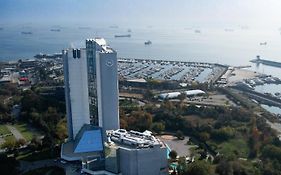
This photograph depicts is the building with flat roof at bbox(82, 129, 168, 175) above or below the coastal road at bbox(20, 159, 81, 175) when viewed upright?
above

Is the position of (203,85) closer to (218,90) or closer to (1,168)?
(218,90)

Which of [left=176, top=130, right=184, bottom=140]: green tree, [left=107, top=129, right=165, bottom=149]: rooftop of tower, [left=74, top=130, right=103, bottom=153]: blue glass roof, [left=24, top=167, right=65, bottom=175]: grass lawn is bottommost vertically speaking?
[left=24, top=167, right=65, bottom=175]: grass lawn

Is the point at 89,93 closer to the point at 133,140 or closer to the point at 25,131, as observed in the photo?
the point at 133,140

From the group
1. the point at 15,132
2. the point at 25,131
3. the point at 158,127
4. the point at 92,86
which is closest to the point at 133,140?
the point at 92,86

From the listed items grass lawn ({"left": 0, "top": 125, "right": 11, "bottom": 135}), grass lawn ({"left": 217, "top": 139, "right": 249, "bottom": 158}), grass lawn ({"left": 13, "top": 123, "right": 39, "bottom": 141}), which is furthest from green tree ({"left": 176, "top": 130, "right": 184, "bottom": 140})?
grass lawn ({"left": 0, "top": 125, "right": 11, "bottom": 135})

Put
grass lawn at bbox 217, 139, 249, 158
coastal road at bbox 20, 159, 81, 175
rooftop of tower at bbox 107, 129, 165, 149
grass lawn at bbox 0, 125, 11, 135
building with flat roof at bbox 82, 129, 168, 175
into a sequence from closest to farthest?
building with flat roof at bbox 82, 129, 168, 175 < rooftop of tower at bbox 107, 129, 165, 149 < coastal road at bbox 20, 159, 81, 175 < grass lawn at bbox 217, 139, 249, 158 < grass lawn at bbox 0, 125, 11, 135

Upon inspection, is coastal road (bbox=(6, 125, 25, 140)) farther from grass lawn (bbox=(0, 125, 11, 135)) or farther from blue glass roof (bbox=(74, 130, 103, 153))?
blue glass roof (bbox=(74, 130, 103, 153))

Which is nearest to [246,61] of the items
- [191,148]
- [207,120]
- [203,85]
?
[203,85]
